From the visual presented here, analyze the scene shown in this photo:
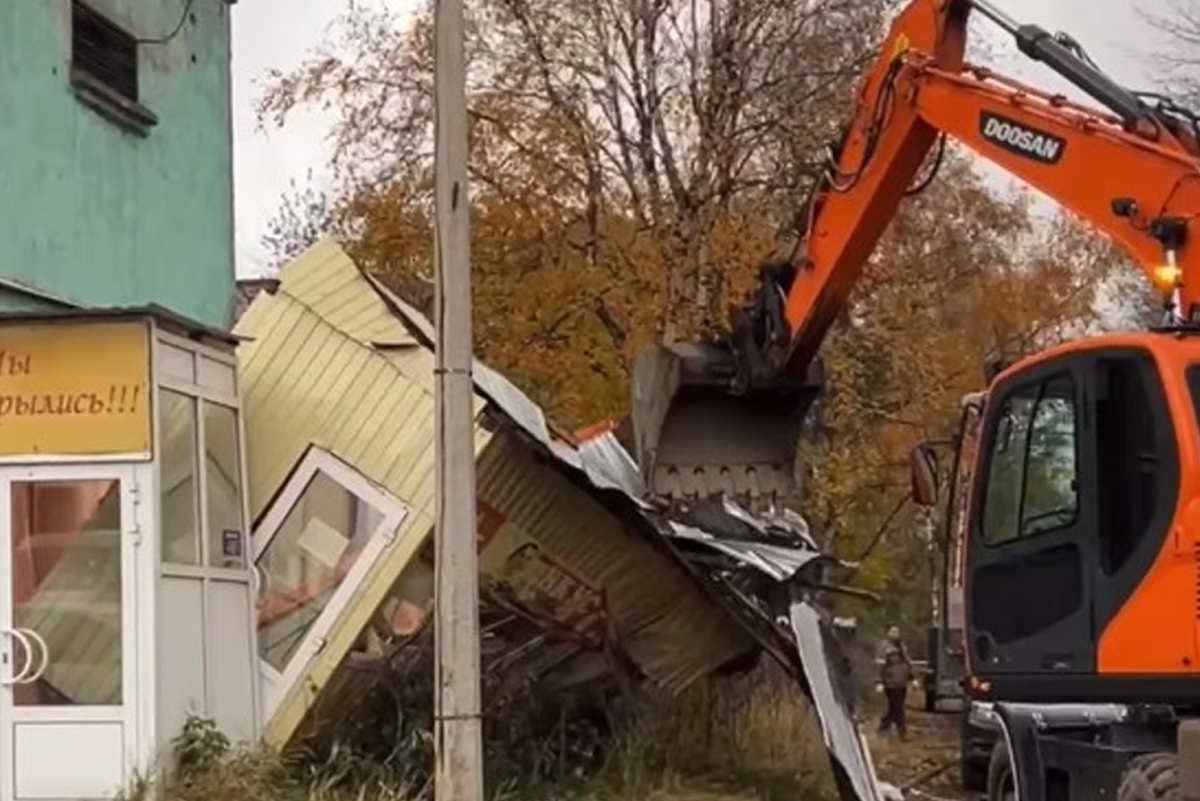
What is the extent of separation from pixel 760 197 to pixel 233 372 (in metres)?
15.0

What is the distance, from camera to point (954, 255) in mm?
31719

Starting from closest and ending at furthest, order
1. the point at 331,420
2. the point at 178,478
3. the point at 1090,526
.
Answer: the point at 1090,526 → the point at 178,478 → the point at 331,420

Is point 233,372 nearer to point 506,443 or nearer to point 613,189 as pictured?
point 506,443

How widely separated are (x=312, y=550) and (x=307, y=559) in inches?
2.6

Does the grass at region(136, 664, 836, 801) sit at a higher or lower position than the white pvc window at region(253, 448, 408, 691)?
lower

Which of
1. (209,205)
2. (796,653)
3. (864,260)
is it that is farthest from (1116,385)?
(209,205)

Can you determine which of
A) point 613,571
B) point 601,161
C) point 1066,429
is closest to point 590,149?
point 601,161

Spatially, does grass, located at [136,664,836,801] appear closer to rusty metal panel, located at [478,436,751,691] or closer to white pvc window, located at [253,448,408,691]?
rusty metal panel, located at [478,436,751,691]

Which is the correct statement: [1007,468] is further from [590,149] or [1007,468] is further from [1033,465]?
[590,149]

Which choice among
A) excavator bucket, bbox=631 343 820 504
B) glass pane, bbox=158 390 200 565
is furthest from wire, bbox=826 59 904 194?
glass pane, bbox=158 390 200 565

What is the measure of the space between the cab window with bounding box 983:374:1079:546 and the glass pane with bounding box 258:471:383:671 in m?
4.30

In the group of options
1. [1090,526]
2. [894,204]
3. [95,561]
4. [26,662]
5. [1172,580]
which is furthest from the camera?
[894,204]

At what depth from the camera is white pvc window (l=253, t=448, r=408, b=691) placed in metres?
12.3

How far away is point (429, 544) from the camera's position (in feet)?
40.9
